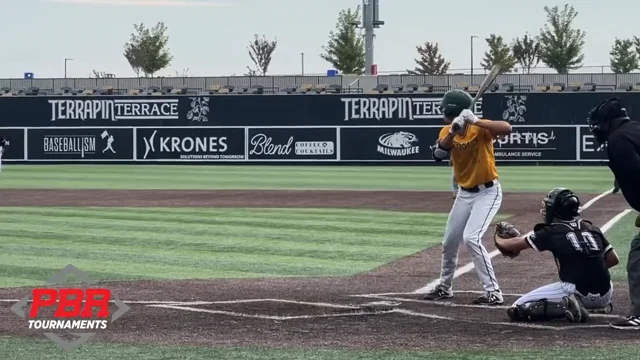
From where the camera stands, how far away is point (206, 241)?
15.3 meters

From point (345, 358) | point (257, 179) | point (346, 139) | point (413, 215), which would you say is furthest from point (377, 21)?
point (345, 358)

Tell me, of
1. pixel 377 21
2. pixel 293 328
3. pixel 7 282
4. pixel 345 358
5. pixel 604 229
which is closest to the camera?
pixel 345 358

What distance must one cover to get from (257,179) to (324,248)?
699 inches

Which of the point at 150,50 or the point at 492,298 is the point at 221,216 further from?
the point at 150,50

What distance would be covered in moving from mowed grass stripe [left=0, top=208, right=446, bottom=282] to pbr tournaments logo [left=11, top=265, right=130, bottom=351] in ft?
3.83

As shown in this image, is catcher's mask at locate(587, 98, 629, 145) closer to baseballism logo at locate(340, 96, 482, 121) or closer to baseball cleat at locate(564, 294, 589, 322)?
baseball cleat at locate(564, 294, 589, 322)

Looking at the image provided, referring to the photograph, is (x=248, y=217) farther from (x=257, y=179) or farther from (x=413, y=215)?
(x=257, y=179)

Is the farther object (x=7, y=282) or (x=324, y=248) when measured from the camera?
(x=324, y=248)

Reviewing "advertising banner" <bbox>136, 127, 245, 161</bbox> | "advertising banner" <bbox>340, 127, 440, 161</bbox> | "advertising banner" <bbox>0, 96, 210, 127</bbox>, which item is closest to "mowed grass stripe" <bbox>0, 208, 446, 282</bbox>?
"advertising banner" <bbox>340, 127, 440, 161</bbox>

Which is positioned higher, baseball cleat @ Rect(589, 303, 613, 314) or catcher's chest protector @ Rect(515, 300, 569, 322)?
catcher's chest protector @ Rect(515, 300, 569, 322)

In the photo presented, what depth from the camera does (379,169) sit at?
38312 mm

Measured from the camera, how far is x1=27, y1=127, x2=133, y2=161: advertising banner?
1622 inches

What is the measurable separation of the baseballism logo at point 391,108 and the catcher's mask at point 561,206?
30.5 meters

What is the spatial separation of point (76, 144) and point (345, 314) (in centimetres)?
3376
